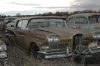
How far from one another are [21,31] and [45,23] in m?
1.02

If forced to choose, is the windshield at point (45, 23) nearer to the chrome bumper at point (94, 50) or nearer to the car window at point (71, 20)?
the chrome bumper at point (94, 50)

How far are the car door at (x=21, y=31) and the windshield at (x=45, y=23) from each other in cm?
28

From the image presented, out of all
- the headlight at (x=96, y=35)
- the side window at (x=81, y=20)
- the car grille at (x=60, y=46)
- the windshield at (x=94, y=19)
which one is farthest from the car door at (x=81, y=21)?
the car grille at (x=60, y=46)

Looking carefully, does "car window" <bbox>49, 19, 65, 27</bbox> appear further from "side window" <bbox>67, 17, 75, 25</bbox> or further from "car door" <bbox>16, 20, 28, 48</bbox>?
"side window" <bbox>67, 17, 75, 25</bbox>

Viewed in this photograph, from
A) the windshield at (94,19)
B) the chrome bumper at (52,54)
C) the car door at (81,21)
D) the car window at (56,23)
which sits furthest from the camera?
the windshield at (94,19)

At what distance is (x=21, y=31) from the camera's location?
34.0ft

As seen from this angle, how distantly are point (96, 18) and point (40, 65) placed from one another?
5236mm

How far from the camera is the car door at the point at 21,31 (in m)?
10.0

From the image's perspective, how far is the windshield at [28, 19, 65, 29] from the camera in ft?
32.2

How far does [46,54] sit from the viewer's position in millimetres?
7859

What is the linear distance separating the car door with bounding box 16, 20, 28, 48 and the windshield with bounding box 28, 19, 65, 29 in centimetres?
28

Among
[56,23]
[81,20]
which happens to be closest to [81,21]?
[81,20]

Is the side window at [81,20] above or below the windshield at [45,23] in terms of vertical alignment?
below

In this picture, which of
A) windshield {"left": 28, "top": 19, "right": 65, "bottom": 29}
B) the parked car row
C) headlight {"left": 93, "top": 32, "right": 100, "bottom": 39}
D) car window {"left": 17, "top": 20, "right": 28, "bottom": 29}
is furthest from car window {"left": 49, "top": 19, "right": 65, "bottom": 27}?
headlight {"left": 93, "top": 32, "right": 100, "bottom": 39}
